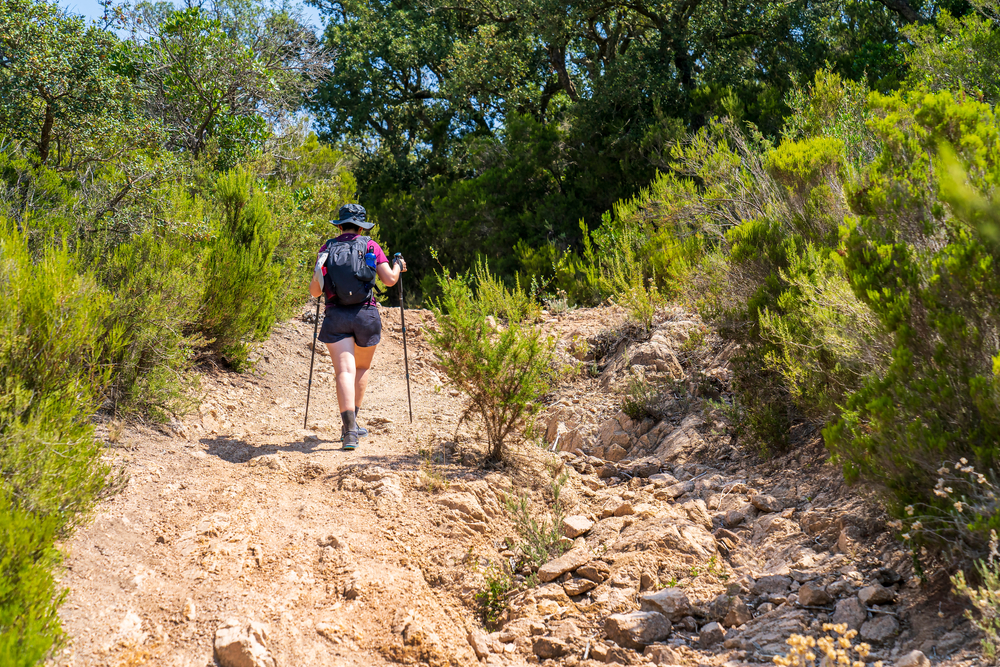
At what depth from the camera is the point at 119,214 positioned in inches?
239

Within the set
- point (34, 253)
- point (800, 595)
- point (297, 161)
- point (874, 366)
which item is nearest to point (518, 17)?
point (297, 161)

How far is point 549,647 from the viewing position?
11.1 ft

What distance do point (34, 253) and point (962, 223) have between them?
5835 mm

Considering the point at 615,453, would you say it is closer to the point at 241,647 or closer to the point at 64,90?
the point at 241,647

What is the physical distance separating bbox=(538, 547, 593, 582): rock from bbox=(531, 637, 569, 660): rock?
19.3 inches

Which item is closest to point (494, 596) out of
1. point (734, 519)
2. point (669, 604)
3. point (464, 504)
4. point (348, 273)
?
point (464, 504)

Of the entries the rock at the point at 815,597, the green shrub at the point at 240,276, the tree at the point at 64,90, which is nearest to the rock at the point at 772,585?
the rock at the point at 815,597

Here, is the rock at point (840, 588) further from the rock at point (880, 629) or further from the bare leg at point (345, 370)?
the bare leg at point (345, 370)

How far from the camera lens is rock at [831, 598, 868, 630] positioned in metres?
3.04

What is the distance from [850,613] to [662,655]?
828 millimetres

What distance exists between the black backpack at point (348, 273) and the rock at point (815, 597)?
3660 mm

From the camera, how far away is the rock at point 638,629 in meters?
3.31

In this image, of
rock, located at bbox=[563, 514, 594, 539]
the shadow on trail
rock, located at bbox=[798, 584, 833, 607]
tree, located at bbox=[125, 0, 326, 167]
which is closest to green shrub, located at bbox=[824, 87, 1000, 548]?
rock, located at bbox=[798, 584, 833, 607]

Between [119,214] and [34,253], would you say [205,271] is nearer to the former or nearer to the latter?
[119,214]
